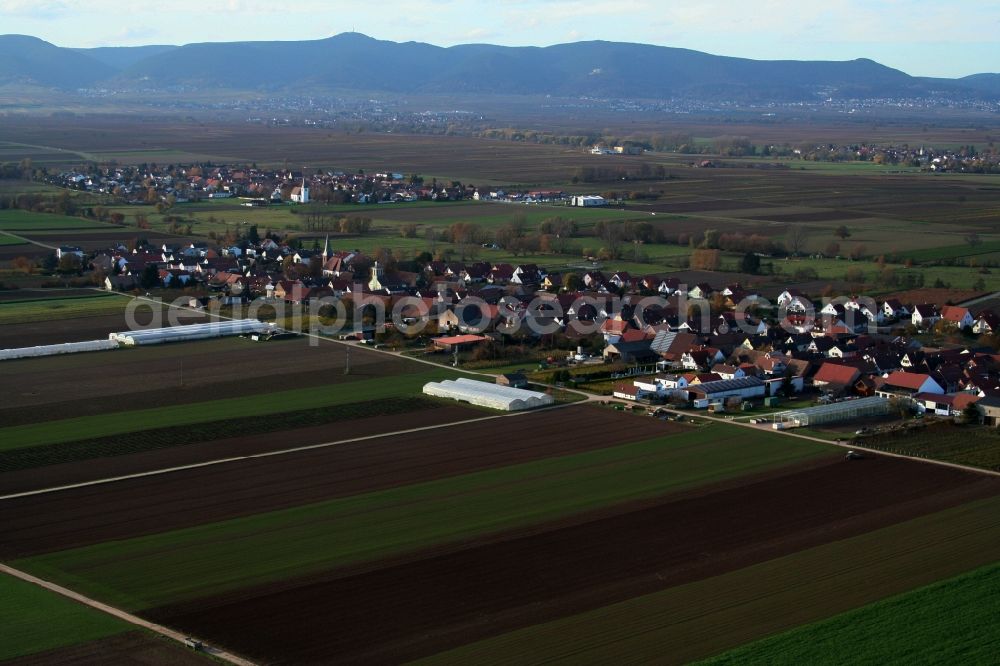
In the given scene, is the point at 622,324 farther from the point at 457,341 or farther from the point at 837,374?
the point at 837,374

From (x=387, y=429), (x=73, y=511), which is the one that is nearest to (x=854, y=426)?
(x=387, y=429)

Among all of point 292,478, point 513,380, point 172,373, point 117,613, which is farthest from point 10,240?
point 117,613

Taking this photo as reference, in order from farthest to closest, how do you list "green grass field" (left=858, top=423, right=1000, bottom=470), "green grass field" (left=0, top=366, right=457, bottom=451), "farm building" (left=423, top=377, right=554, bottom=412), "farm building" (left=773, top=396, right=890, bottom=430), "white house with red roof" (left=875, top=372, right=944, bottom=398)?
"white house with red roof" (left=875, top=372, right=944, bottom=398), "farm building" (left=423, top=377, right=554, bottom=412), "farm building" (left=773, top=396, right=890, bottom=430), "green grass field" (left=0, top=366, right=457, bottom=451), "green grass field" (left=858, top=423, right=1000, bottom=470)

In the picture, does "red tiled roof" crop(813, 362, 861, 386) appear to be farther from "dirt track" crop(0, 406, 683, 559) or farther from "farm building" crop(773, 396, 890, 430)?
"dirt track" crop(0, 406, 683, 559)

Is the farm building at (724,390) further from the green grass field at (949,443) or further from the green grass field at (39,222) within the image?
the green grass field at (39,222)

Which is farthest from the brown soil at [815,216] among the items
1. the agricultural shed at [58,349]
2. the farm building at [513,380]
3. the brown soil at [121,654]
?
the brown soil at [121,654]

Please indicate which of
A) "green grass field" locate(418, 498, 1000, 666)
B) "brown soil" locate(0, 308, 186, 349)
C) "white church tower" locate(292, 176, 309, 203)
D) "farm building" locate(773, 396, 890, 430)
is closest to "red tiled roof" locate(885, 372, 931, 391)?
"farm building" locate(773, 396, 890, 430)

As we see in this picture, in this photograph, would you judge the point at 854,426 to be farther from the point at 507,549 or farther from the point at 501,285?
the point at 501,285

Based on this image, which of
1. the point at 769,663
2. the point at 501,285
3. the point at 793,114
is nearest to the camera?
the point at 769,663
